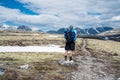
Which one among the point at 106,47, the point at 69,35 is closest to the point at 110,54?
the point at 69,35

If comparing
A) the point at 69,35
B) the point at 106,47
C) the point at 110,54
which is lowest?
the point at 106,47

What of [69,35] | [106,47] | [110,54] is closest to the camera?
[69,35]

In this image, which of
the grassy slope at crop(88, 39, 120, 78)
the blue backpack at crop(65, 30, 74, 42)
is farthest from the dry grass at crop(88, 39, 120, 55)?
the blue backpack at crop(65, 30, 74, 42)

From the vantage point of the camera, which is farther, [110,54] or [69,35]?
[110,54]

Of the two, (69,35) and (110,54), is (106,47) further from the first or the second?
(69,35)

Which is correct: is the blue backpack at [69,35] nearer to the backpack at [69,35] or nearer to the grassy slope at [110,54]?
the backpack at [69,35]

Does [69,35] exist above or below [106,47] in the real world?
above

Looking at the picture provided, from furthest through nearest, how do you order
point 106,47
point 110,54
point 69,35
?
1. point 106,47
2. point 110,54
3. point 69,35

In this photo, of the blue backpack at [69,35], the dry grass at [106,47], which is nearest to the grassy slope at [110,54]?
the dry grass at [106,47]

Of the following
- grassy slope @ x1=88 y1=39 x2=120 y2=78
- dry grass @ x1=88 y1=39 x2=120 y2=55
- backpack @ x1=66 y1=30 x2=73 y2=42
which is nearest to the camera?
backpack @ x1=66 y1=30 x2=73 y2=42

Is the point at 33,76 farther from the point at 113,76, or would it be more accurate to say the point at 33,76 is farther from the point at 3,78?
the point at 113,76

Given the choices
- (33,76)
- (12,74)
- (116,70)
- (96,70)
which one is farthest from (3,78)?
(116,70)

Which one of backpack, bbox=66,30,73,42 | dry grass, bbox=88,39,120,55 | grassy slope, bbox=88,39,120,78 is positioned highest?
backpack, bbox=66,30,73,42

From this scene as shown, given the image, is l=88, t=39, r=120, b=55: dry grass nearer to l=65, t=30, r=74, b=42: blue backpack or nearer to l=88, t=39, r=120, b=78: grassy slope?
l=88, t=39, r=120, b=78: grassy slope
